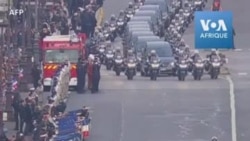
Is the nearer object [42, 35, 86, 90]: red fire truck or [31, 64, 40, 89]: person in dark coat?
[31, 64, 40, 89]: person in dark coat

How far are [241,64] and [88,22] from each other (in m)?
6.84

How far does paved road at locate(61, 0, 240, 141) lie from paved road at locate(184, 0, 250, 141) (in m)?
0.45

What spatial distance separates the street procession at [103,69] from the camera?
59.9 m

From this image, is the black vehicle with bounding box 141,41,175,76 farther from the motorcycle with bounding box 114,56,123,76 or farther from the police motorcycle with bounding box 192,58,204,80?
the police motorcycle with bounding box 192,58,204,80

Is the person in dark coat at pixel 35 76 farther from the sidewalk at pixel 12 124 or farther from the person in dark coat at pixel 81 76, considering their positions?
the person in dark coat at pixel 81 76

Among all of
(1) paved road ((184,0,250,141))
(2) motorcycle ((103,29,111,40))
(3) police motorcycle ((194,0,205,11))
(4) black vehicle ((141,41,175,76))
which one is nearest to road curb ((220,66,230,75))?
(1) paved road ((184,0,250,141))

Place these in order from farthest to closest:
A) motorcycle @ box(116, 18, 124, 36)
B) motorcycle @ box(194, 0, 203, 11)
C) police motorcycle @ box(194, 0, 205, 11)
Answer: police motorcycle @ box(194, 0, 205, 11) < motorcycle @ box(194, 0, 203, 11) < motorcycle @ box(116, 18, 124, 36)

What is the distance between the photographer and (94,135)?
195 feet

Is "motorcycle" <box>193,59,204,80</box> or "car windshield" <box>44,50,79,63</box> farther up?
"car windshield" <box>44,50,79,63</box>

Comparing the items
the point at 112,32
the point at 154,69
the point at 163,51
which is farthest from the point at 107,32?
the point at 154,69

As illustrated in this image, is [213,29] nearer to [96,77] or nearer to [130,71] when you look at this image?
[130,71]

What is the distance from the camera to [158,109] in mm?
65125

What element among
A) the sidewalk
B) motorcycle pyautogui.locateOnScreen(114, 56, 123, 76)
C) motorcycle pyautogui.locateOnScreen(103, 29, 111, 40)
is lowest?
the sidewalk

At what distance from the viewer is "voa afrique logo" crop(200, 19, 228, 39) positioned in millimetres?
76688
